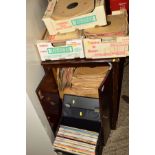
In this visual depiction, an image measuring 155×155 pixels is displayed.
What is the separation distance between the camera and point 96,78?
4.57ft

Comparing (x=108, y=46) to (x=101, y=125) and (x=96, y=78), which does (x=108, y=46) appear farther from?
(x=101, y=125)

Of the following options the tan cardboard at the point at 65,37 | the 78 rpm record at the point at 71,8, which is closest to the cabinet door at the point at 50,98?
the tan cardboard at the point at 65,37

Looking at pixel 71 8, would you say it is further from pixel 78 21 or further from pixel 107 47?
pixel 107 47

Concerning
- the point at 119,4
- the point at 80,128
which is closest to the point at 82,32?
the point at 119,4

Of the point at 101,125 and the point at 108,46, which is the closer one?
the point at 108,46

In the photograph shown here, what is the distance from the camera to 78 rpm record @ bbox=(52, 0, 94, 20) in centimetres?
111

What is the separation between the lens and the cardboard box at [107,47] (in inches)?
44.2

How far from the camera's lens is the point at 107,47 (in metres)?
1.16

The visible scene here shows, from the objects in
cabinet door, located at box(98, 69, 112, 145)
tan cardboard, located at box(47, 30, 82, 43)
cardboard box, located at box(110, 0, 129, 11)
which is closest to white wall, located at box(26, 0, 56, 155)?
tan cardboard, located at box(47, 30, 82, 43)

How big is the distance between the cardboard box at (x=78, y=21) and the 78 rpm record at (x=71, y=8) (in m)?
0.02
